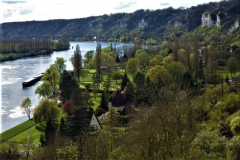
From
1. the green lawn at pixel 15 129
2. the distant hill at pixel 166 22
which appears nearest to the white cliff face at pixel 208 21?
the distant hill at pixel 166 22

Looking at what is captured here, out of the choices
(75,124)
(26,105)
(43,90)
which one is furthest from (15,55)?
(75,124)

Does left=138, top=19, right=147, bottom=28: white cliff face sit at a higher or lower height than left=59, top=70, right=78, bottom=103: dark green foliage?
higher

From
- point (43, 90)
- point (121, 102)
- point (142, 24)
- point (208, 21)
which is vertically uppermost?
point (142, 24)

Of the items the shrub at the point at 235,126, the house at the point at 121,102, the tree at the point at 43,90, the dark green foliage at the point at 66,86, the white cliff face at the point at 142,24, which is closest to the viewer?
the shrub at the point at 235,126

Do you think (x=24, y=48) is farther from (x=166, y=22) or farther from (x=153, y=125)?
(x=153, y=125)

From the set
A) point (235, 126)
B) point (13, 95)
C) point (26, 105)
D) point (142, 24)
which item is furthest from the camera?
point (142, 24)

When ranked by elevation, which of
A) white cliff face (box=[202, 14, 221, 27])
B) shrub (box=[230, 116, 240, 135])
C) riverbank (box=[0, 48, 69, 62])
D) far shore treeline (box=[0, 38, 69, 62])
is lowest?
shrub (box=[230, 116, 240, 135])

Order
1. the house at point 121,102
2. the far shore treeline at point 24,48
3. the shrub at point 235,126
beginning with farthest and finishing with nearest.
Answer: the far shore treeline at point 24,48
the house at point 121,102
the shrub at point 235,126

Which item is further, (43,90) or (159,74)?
(43,90)

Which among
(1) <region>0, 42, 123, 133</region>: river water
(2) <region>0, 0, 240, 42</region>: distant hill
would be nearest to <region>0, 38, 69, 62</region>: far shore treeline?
(1) <region>0, 42, 123, 133</region>: river water

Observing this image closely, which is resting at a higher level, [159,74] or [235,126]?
[159,74]

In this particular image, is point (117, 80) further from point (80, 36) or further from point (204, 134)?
point (80, 36)

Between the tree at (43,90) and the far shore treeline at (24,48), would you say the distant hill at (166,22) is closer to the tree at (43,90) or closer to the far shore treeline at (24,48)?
the far shore treeline at (24,48)

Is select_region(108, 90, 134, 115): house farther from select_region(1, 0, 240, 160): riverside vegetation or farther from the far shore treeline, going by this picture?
the far shore treeline
